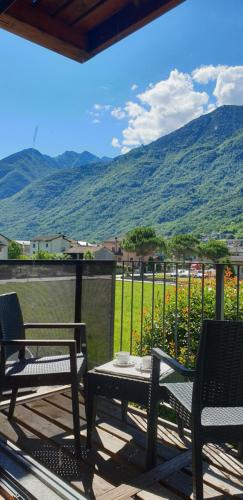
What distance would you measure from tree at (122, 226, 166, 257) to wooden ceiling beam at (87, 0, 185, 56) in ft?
206

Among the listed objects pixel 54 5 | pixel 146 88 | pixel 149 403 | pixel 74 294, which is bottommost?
pixel 149 403

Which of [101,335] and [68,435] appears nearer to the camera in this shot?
[68,435]

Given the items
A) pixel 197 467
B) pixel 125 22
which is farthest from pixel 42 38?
pixel 197 467

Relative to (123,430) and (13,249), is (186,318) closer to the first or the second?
(123,430)

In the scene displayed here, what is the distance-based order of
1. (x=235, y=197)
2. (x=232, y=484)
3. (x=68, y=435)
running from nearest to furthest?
(x=232, y=484) → (x=68, y=435) → (x=235, y=197)

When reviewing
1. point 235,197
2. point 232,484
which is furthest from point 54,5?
point 235,197

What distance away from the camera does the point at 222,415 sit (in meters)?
1.66

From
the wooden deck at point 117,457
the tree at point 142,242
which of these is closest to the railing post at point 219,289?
the wooden deck at point 117,457

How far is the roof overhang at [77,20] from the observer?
2025mm

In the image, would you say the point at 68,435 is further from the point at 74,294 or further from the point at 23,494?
the point at 74,294

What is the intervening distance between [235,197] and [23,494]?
320ft

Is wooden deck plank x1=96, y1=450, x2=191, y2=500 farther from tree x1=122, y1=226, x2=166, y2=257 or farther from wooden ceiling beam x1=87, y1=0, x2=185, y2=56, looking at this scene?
tree x1=122, y1=226, x2=166, y2=257

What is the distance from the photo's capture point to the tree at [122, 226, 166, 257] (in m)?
66.2

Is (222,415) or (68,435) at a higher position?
(222,415)
